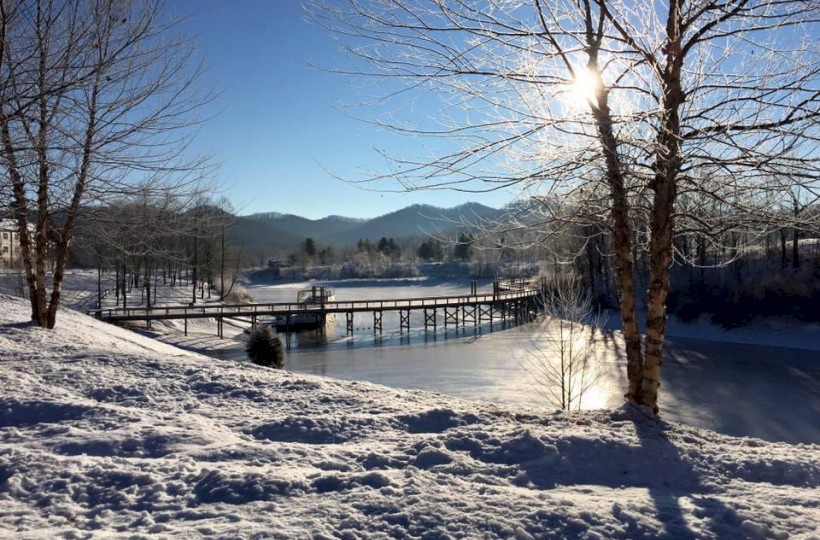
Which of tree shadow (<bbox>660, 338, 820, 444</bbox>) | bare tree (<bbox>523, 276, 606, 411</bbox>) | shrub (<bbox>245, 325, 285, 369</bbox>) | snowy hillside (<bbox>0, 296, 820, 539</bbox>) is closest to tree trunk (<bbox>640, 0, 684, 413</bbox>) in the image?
snowy hillside (<bbox>0, 296, 820, 539</bbox>)

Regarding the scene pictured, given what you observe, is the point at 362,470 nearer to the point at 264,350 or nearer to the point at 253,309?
the point at 264,350

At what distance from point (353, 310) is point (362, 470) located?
Answer: 35.9m

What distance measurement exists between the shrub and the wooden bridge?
13082mm

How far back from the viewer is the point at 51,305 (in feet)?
43.2

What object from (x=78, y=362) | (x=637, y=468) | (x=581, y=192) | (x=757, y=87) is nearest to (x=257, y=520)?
(x=637, y=468)

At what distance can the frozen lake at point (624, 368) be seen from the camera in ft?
58.0

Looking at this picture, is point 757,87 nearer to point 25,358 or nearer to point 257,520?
point 257,520

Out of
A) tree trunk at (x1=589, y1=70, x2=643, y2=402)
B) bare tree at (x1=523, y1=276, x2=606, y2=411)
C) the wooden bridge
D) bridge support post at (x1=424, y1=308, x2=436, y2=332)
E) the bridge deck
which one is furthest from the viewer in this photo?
bridge support post at (x1=424, y1=308, x2=436, y2=332)

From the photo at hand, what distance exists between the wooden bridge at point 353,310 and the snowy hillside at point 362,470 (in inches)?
1175

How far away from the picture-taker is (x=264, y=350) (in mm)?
22609

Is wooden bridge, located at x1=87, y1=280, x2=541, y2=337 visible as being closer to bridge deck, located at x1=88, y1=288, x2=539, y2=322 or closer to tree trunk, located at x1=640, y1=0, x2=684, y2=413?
bridge deck, located at x1=88, y1=288, x2=539, y2=322

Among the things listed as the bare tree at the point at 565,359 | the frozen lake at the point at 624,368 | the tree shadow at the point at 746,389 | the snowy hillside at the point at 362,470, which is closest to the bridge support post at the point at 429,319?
the frozen lake at the point at 624,368

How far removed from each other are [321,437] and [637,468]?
8.12 ft

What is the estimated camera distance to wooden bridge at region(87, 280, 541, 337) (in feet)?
115
